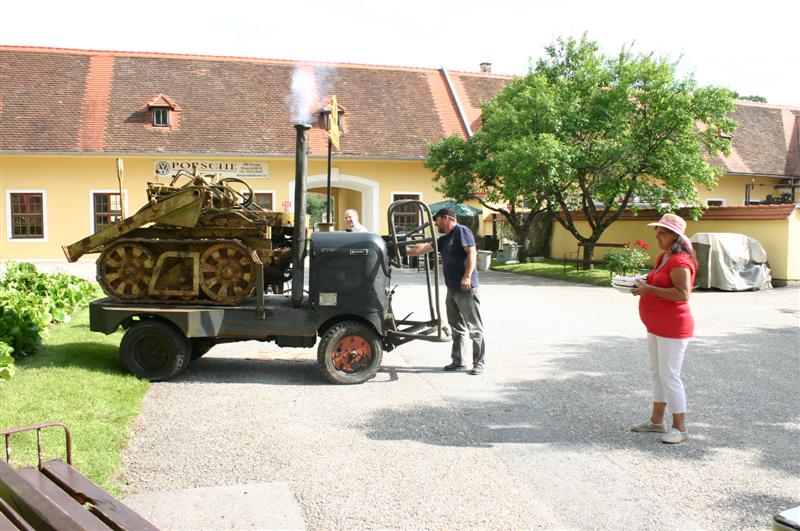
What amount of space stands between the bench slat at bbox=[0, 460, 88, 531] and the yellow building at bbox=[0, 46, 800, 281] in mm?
20379

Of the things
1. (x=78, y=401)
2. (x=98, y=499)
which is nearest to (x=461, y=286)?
(x=78, y=401)

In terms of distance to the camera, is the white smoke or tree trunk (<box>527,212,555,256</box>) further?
the white smoke

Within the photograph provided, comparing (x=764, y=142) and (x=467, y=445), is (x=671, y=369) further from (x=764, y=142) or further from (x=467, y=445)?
(x=764, y=142)

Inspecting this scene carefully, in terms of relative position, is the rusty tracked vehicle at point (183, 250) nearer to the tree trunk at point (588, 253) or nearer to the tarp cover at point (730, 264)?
the tarp cover at point (730, 264)

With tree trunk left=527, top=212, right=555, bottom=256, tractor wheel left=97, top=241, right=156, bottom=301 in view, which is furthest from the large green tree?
tractor wheel left=97, top=241, right=156, bottom=301

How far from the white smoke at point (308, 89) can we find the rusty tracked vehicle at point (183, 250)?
73.1 feet

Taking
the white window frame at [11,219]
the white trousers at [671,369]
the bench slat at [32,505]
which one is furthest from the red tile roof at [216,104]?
the bench slat at [32,505]

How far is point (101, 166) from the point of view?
2591 cm

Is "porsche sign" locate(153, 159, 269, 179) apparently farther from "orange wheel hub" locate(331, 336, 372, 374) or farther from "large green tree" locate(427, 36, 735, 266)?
"large green tree" locate(427, 36, 735, 266)

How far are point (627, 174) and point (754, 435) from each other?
1534 centimetres

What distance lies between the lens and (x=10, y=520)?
2389 millimetres

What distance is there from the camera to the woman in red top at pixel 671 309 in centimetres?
522

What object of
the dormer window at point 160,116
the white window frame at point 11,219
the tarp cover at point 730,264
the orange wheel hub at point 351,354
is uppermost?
the dormer window at point 160,116

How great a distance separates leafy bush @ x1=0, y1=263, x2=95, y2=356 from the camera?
23.8 ft
